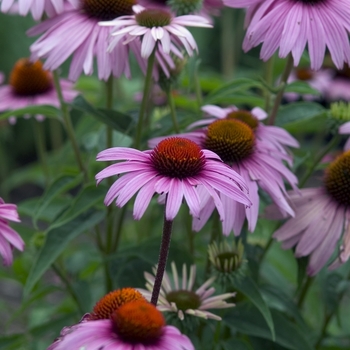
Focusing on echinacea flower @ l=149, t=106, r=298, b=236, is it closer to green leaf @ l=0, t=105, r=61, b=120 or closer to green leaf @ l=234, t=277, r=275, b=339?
green leaf @ l=234, t=277, r=275, b=339

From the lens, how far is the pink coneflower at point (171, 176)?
0.61 m

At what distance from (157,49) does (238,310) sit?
36 centimetres

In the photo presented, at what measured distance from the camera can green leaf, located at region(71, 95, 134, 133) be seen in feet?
3.08

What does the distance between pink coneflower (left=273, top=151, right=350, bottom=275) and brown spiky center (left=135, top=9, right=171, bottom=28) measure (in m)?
0.29

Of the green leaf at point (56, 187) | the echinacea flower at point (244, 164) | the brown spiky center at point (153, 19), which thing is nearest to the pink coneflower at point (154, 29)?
the brown spiky center at point (153, 19)

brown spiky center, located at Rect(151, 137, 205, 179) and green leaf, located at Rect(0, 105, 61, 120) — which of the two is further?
green leaf, located at Rect(0, 105, 61, 120)

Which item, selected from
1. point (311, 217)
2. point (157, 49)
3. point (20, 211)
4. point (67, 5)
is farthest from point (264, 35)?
point (20, 211)

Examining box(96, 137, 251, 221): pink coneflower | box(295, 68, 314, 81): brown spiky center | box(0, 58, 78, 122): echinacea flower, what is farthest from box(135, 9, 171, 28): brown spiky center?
box(295, 68, 314, 81): brown spiky center

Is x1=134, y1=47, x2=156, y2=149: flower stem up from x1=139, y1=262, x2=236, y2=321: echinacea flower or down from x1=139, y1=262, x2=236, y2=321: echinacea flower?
up

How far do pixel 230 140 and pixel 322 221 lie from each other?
0.57 ft

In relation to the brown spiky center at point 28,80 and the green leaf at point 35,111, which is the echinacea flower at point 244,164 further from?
the brown spiky center at point 28,80

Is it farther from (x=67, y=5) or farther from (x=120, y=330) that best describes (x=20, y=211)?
(x=120, y=330)

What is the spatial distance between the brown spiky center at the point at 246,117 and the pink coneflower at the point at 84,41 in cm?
15

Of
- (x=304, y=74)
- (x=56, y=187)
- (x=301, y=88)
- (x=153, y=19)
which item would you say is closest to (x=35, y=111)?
(x=56, y=187)
